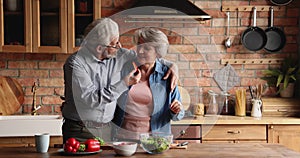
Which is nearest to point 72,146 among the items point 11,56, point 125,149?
point 125,149

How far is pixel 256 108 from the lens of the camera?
4.23 meters

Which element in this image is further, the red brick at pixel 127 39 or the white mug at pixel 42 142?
the red brick at pixel 127 39

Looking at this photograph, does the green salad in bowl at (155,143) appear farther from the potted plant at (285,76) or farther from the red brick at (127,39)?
the potted plant at (285,76)

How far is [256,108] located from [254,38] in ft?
2.29

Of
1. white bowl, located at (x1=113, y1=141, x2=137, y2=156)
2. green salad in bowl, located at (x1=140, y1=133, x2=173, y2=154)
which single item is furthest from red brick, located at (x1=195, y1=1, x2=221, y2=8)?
white bowl, located at (x1=113, y1=141, x2=137, y2=156)

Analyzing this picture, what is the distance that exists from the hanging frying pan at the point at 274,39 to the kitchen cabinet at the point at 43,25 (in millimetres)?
1649

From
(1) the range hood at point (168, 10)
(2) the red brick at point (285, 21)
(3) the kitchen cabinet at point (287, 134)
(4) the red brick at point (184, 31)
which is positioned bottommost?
(3) the kitchen cabinet at point (287, 134)

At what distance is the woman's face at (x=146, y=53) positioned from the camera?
293 cm

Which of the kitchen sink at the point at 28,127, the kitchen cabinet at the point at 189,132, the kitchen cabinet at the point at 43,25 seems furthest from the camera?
the kitchen cabinet at the point at 43,25

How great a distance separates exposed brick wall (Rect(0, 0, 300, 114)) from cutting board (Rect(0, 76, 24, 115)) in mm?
128

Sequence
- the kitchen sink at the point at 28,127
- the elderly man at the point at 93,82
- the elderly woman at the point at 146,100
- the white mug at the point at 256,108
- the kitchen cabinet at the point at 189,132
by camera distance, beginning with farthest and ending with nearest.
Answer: the white mug at the point at 256,108 < the kitchen cabinet at the point at 189,132 < the kitchen sink at the point at 28,127 < the elderly woman at the point at 146,100 < the elderly man at the point at 93,82

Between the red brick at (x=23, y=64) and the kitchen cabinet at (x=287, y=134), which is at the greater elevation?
the red brick at (x=23, y=64)

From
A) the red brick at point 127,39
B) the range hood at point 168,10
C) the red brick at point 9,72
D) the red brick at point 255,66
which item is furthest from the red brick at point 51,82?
the red brick at point 255,66

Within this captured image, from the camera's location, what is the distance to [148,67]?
3.03 metres
